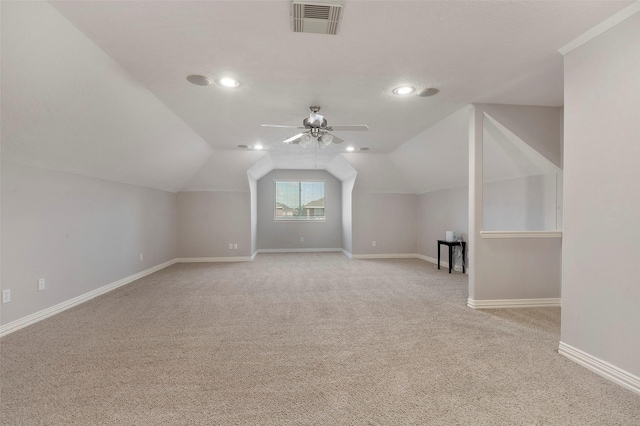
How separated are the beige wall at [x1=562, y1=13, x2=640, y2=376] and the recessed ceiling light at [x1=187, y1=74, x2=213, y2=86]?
3098 millimetres

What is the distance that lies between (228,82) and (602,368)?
12.5ft

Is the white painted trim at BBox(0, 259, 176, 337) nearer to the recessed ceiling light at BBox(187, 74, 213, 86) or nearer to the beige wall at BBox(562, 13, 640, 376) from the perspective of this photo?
the recessed ceiling light at BBox(187, 74, 213, 86)

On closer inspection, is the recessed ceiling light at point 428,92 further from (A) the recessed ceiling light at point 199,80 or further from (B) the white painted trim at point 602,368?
(B) the white painted trim at point 602,368

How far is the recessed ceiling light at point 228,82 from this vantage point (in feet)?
9.14

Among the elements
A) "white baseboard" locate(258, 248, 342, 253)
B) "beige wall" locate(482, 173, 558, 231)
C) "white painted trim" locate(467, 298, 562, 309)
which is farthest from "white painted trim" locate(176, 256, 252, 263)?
"beige wall" locate(482, 173, 558, 231)

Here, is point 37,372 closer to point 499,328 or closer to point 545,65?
point 499,328

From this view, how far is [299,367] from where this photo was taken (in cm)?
212

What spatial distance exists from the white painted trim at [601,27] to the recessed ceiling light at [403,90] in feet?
3.95

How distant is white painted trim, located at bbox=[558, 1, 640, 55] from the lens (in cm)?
182

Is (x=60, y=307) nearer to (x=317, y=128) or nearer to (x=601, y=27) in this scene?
(x=317, y=128)

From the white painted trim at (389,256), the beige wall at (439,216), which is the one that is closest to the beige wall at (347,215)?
the white painted trim at (389,256)

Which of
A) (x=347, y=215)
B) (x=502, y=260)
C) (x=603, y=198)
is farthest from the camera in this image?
(x=347, y=215)

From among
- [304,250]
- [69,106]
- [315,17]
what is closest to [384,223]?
[304,250]

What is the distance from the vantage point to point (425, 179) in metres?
6.30
